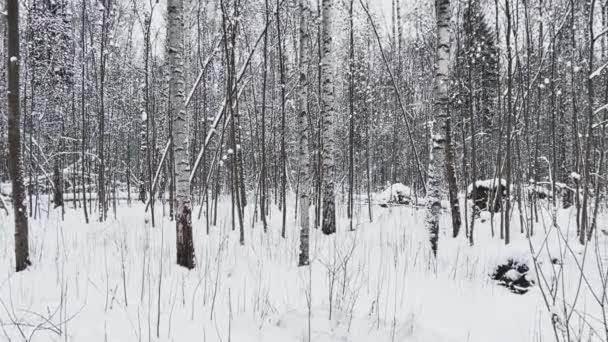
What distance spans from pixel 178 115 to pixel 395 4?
19780 mm

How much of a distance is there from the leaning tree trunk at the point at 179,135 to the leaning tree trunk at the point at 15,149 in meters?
1.80

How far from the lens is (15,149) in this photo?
14.7 feet

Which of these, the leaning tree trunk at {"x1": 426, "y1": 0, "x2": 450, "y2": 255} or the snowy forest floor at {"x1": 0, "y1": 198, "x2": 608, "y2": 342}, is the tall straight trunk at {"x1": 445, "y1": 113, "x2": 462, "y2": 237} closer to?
the leaning tree trunk at {"x1": 426, "y1": 0, "x2": 450, "y2": 255}

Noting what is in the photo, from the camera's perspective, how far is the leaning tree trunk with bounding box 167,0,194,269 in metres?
4.78

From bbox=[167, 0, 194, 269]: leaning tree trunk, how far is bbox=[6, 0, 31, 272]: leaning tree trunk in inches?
70.9

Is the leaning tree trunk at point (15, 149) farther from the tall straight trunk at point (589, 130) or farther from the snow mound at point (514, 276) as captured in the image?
the tall straight trunk at point (589, 130)

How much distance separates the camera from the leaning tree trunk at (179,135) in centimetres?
478

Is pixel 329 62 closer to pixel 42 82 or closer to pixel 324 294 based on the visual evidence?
pixel 324 294

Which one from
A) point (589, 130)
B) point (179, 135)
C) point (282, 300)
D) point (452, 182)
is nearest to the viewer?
point (282, 300)

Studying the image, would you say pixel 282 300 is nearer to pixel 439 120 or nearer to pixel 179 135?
pixel 179 135

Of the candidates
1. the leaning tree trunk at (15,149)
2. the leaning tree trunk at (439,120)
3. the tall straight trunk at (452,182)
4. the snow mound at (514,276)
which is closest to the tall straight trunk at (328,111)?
the leaning tree trunk at (439,120)

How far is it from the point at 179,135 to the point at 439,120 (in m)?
4.01

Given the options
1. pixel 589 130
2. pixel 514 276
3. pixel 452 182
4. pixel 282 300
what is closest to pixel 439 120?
pixel 452 182

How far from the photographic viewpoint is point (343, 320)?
10.2 ft
